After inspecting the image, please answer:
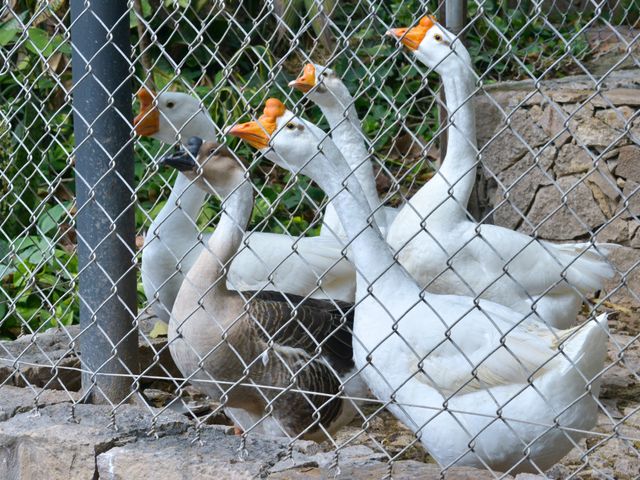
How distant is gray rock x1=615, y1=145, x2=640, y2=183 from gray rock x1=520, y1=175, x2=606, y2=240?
0.89ft

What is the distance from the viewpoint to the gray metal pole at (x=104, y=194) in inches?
121

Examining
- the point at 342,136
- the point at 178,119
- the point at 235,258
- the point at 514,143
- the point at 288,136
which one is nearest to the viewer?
the point at 288,136

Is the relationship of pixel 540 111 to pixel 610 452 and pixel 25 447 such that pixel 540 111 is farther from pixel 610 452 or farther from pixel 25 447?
pixel 25 447

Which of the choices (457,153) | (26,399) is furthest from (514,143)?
(26,399)

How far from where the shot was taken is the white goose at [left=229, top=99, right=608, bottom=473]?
10.0ft

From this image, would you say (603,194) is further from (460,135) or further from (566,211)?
(460,135)

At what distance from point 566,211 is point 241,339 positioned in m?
2.93

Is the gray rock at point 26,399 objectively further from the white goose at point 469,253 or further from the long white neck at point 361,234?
the white goose at point 469,253

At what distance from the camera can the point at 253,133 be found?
3.25 m

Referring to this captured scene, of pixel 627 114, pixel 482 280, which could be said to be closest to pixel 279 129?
pixel 482 280

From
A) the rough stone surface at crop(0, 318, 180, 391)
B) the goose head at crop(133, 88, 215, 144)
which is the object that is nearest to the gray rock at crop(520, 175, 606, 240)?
the goose head at crop(133, 88, 215, 144)

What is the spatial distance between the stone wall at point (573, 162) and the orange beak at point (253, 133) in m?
2.49

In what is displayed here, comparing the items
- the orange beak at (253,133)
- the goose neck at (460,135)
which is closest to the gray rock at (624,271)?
the goose neck at (460,135)

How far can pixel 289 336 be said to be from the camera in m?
3.77
